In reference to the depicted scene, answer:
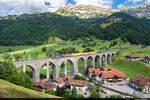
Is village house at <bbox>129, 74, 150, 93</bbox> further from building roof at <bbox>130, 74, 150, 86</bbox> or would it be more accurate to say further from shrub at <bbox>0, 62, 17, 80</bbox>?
shrub at <bbox>0, 62, 17, 80</bbox>

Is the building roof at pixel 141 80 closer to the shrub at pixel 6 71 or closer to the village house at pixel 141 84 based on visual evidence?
the village house at pixel 141 84

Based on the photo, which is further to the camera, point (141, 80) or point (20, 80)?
point (141, 80)

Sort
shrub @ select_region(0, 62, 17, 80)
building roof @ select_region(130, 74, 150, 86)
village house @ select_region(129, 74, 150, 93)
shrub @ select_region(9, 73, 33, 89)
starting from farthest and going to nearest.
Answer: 1. building roof @ select_region(130, 74, 150, 86)
2. village house @ select_region(129, 74, 150, 93)
3. shrub @ select_region(9, 73, 33, 89)
4. shrub @ select_region(0, 62, 17, 80)

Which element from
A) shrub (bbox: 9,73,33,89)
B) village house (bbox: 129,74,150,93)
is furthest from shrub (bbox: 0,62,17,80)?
village house (bbox: 129,74,150,93)

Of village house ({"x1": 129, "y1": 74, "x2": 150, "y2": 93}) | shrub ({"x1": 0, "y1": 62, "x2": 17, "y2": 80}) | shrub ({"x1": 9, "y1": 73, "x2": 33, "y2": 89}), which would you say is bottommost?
village house ({"x1": 129, "y1": 74, "x2": 150, "y2": 93})

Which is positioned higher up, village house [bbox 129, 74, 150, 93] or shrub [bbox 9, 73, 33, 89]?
shrub [bbox 9, 73, 33, 89]

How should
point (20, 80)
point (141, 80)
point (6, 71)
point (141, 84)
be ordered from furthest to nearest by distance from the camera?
point (141, 80), point (141, 84), point (20, 80), point (6, 71)

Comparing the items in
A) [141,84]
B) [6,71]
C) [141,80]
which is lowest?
[141,84]

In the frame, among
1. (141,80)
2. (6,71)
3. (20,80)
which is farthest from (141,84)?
(6,71)

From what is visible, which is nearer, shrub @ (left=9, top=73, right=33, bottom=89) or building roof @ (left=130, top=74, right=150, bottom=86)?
shrub @ (left=9, top=73, right=33, bottom=89)

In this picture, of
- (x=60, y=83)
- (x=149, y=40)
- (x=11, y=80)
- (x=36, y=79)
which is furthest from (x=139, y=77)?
(x=149, y=40)

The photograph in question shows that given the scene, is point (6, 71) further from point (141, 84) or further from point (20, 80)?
point (141, 84)

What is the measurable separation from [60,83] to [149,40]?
153587mm

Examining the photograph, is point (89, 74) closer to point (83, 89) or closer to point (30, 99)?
point (83, 89)
